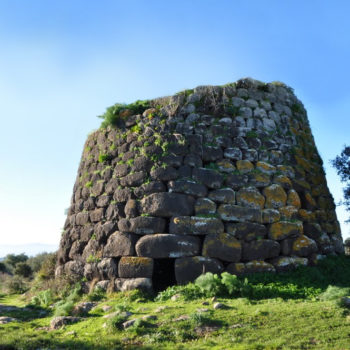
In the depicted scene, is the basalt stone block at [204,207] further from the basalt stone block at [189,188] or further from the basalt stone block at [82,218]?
the basalt stone block at [82,218]

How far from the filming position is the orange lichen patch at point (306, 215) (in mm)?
8898

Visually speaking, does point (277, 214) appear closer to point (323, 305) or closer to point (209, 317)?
point (323, 305)

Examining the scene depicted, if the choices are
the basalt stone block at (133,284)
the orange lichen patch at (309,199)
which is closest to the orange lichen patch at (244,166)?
the orange lichen patch at (309,199)

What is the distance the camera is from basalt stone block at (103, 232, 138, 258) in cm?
776

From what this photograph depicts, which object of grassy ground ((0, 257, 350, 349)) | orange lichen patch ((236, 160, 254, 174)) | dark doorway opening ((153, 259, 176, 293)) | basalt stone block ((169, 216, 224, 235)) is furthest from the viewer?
orange lichen patch ((236, 160, 254, 174))

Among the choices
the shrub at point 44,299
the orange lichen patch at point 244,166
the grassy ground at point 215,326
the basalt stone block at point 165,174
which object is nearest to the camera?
the grassy ground at point 215,326

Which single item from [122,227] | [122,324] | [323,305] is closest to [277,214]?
[323,305]

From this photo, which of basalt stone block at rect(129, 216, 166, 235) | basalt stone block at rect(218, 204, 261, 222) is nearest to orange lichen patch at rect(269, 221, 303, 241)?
basalt stone block at rect(218, 204, 261, 222)

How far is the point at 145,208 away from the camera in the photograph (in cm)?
805

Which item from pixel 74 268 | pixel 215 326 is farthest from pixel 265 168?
pixel 74 268

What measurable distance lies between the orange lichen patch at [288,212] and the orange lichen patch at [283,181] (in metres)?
0.53

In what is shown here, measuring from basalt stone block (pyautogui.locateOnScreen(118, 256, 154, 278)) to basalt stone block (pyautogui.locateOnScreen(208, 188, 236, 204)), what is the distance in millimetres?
1973

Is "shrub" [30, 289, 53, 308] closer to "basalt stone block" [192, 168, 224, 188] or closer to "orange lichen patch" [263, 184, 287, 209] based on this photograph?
"basalt stone block" [192, 168, 224, 188]

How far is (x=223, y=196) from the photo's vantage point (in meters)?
8.12
